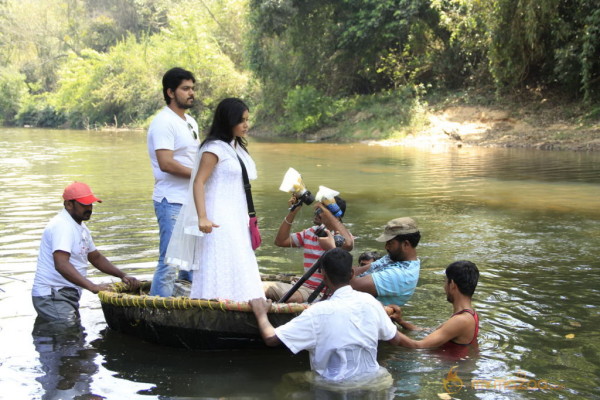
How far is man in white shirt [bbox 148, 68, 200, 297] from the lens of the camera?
5.52 metres

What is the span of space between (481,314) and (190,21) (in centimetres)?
4133

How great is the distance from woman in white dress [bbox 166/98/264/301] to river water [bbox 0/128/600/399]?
1.94 ft

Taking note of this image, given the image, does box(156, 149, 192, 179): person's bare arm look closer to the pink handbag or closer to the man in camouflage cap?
the pink handbag

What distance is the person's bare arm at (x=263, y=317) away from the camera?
15.7 ft

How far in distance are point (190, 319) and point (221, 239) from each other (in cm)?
65

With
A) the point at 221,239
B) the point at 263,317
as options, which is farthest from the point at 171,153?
the point at 263,317

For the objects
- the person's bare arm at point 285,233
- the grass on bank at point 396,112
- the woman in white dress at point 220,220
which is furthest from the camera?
the grass on bank at point 396,112

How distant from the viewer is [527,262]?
27.4 ft

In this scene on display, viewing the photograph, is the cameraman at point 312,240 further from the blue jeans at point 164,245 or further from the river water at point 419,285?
the blue jeans at point 164,245

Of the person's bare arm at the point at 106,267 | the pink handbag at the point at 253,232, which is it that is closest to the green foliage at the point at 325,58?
the person's bare arm at the point at 106,267

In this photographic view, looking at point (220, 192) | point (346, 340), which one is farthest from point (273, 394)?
point (220, 192)

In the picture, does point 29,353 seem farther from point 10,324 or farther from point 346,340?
point 346,340

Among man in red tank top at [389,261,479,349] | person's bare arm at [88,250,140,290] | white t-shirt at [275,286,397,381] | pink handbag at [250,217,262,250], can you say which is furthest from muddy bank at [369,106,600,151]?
white t-shirt at [275,286,397,381]

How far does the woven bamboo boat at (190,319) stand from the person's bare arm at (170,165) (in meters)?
0.94
